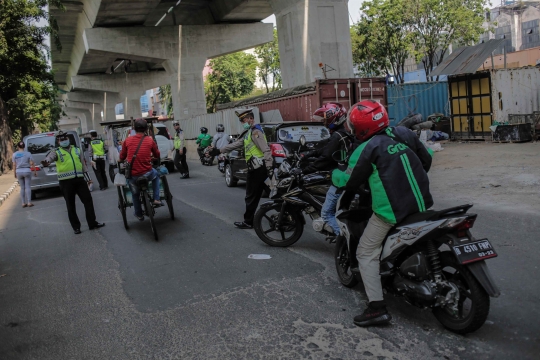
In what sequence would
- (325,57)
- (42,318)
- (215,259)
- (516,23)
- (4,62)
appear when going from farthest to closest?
(516,23) < (4,62) < (325,57) < (215,259) < (42,318)

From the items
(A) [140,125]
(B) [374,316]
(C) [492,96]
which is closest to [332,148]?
(B) [374,316]

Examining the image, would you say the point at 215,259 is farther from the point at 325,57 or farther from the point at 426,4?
the point at 426,4

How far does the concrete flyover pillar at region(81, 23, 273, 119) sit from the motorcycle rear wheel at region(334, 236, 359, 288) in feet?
88.9

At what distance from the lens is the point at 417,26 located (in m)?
35.0

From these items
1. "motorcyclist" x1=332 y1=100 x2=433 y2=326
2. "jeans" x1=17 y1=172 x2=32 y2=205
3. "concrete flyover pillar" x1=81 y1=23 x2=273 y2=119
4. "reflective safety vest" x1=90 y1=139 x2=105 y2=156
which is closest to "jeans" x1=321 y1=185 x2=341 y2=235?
"motorcyclist" x1=332 y1=100 x2=433 y2=326

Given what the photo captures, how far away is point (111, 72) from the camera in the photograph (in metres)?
49.4

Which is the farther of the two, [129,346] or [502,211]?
[502,211]

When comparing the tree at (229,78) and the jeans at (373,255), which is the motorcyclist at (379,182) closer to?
the jeans at (373,255)

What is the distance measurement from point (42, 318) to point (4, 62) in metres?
25.2

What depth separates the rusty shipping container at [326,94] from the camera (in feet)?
59.6

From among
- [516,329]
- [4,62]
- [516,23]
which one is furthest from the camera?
[516,23]

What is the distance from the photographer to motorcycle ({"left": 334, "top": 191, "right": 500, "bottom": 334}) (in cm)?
357

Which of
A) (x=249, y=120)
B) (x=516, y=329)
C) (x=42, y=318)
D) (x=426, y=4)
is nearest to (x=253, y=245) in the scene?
(x=249, y=120)

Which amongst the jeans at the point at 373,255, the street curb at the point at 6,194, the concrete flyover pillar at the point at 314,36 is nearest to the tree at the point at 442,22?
the concrete flyover pillar at the point at 314,36
